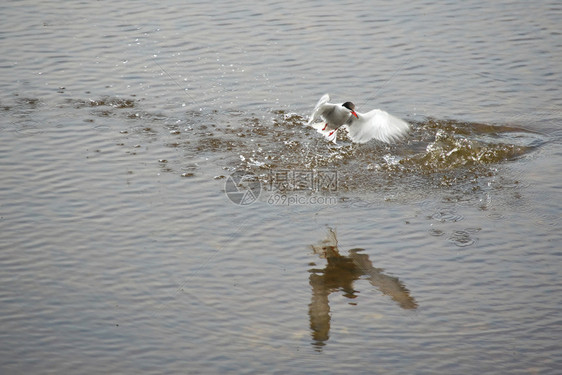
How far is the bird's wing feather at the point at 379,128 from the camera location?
7032mm

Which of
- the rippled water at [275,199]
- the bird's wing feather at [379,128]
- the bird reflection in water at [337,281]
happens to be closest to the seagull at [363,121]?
the bird's wing feather at [379,128]

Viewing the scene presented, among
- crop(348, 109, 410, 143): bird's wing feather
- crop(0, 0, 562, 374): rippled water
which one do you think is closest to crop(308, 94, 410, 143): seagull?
crop(348, 109, 410, 143): bird's wing feather

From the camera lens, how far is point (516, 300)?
5609mm

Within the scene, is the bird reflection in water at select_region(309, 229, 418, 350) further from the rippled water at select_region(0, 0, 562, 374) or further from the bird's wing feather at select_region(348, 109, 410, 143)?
the bird's wing feather at select_region(348, 109, 410, 143)

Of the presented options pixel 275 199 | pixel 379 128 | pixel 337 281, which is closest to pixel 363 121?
pixel 379 128

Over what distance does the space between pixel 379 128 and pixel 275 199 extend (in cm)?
133

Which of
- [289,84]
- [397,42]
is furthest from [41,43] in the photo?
[397,42]

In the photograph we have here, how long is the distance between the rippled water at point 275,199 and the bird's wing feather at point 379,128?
1.58 feet

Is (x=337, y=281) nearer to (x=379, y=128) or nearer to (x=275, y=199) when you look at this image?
(x=275, y=199)

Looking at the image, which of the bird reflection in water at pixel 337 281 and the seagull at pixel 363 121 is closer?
the bird reflection in water at pixel 337 281

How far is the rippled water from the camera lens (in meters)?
5.19

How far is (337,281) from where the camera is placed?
5883 millimetres

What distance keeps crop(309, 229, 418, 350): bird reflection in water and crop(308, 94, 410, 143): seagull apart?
4.60 feet

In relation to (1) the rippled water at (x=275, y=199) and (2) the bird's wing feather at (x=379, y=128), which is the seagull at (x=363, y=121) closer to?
(2) the bird's wing feather at (x=379, y=128)
